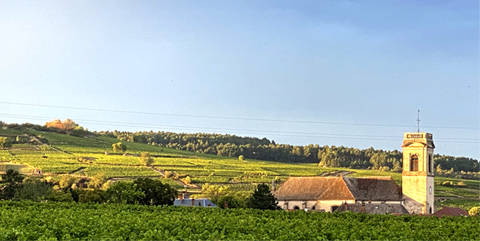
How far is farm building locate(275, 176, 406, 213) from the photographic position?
7900cm

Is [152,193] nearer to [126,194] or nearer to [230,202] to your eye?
[126,194]

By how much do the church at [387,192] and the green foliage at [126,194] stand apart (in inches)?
710

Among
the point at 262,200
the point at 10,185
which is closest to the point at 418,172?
the point at 262,200

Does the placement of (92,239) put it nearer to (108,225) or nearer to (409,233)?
(108,225)

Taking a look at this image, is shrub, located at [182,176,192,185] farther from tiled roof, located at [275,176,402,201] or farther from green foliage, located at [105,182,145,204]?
green foliage, located at [105,182,145,204]

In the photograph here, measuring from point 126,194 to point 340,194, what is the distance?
23.2 metres

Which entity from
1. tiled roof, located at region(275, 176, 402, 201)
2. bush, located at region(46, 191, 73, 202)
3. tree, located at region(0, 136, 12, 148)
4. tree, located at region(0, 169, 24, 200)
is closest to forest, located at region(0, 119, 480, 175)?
tree, located at region(0, 136, 12, 148)

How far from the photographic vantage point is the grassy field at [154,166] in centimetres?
10625

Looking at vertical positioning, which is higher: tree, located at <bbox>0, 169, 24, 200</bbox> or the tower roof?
the tower roof

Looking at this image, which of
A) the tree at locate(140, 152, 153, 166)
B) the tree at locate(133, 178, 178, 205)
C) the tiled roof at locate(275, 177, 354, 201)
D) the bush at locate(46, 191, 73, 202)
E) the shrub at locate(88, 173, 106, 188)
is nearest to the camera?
the tree at locate(133, 178, 178, 205)

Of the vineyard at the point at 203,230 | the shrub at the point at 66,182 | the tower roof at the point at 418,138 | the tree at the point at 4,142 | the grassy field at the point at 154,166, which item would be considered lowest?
the vineyard at the point at 203,230

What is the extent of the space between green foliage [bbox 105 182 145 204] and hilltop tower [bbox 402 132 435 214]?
91.1 ft

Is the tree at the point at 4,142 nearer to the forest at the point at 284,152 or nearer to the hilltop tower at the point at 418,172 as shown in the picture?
the forest at the point at 284,152

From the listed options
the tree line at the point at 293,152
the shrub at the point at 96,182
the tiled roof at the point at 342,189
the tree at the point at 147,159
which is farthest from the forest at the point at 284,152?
the tiled roof at the point at 342,189
